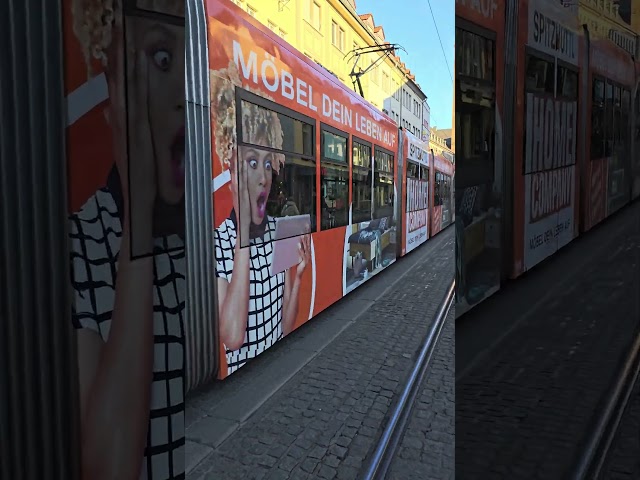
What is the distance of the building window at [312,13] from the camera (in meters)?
14.7

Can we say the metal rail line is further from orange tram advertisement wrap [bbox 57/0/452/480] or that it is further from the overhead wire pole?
the overhead wire pole

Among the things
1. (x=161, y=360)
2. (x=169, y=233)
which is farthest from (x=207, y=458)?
(x=169, y=233)

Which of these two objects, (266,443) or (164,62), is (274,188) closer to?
(266,443)

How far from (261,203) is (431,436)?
2.08 m

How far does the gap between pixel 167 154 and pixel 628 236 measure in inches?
68.2

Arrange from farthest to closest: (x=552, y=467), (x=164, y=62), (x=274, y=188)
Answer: (x=274, y=188), (x=552, y=467), (x=164, y=62)

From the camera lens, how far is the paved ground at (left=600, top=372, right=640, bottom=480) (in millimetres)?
1798

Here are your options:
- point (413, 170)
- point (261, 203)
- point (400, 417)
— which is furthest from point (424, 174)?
point (400, 417)

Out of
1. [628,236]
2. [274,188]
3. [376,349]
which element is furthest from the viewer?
[376,349]

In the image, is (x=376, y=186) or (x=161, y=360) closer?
(x=161, y=360)

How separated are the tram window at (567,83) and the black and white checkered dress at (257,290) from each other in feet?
7.44

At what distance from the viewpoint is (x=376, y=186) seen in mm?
7773

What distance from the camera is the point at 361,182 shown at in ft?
23.0

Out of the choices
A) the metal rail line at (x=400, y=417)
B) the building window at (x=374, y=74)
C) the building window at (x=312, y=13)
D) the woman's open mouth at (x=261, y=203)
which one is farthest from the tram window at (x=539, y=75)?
the building window at (x=312, y=13)
